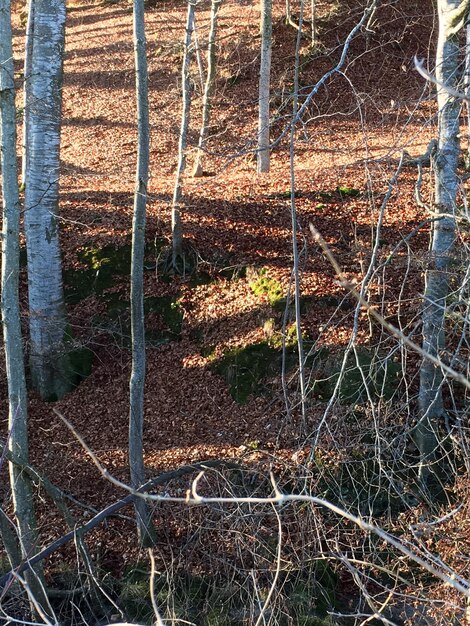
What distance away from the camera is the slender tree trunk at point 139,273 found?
20.1 ft

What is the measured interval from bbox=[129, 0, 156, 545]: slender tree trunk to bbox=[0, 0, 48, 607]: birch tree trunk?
1.00 metres

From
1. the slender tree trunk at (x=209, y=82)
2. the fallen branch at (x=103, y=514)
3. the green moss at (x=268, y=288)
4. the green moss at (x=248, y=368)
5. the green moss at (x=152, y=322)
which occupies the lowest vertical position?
the fallen branch at (x=103, y=514)

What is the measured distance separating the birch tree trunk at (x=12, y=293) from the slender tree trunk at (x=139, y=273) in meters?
1.00

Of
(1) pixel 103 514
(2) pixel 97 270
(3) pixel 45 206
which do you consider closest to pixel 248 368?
(1) pixel 103 514

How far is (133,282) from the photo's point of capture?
21.0 feet

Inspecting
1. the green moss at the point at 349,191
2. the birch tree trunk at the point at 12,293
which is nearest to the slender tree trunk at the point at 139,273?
the birch tree trunk at the point at 12,293

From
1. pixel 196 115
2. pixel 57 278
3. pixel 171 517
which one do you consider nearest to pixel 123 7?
pixel 196 115

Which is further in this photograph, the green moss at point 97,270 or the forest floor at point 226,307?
the green moss at point 97,270

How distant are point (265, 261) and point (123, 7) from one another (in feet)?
60.8

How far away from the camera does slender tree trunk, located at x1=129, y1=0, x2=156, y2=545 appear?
20.1ft

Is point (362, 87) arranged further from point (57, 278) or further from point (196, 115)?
point (57, 278)

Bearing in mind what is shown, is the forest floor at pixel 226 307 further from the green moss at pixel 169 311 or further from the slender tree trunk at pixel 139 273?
the slender tree trunk at pixel 139 273

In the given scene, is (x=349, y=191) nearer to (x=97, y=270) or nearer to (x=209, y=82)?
(x=209, y=82)

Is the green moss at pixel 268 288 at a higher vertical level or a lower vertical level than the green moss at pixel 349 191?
lower
